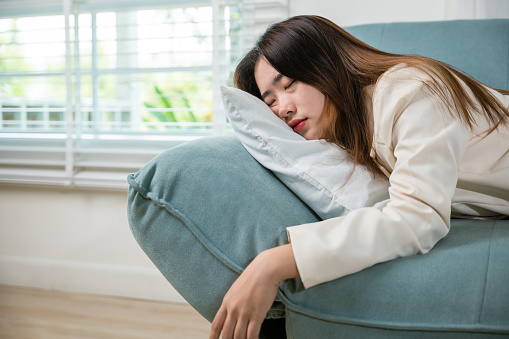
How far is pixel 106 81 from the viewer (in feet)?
7.86

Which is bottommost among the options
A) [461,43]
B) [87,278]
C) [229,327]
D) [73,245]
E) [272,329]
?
[87,278]

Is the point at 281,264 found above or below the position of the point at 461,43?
below

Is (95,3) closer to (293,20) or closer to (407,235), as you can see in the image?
(293,20)

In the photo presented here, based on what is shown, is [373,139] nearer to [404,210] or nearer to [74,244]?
[404,210]

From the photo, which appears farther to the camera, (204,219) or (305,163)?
(305,163)

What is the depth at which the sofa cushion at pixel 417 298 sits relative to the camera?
0.80 meters

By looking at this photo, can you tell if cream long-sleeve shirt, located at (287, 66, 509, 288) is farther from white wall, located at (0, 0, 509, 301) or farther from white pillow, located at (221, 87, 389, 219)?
white wall, located at (0, 0, 509, 301)

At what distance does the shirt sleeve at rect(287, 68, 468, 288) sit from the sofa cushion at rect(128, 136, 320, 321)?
9 cm

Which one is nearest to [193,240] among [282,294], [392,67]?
[282,294]

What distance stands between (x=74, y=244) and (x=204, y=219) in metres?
1.64

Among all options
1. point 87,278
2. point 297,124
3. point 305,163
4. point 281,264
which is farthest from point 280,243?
point 87,278

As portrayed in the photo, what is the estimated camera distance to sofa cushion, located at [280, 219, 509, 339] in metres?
0.80

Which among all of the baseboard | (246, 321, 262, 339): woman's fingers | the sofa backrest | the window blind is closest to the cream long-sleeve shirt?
(246, 321, 262, 339): woman's fingers

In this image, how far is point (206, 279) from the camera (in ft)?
3.13
